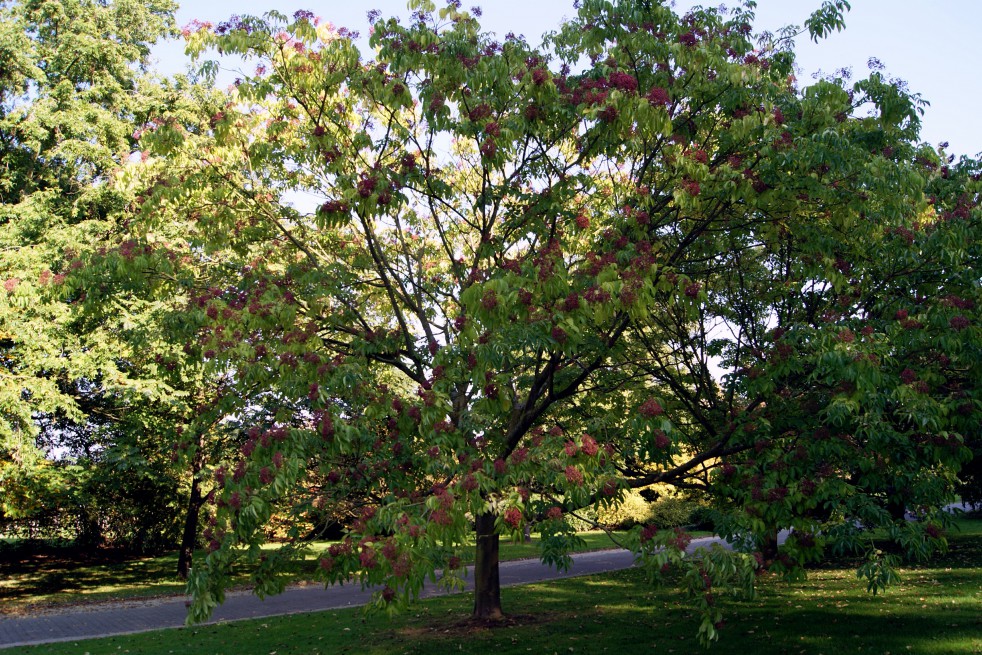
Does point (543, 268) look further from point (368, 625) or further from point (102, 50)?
point (102, 50)

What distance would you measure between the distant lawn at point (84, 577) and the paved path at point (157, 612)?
0.71 metres

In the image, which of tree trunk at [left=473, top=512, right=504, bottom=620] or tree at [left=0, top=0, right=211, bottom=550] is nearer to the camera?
tree trunk at [left=473, top=512, right=504, bottom=620]

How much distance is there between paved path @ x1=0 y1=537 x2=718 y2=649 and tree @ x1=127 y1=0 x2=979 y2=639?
7.11 m

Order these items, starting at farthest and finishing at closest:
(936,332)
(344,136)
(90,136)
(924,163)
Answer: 1. (90,136)
2. (924,163)
3. (344,136)
4. (936,332)

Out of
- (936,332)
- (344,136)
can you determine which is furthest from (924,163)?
(344,136)

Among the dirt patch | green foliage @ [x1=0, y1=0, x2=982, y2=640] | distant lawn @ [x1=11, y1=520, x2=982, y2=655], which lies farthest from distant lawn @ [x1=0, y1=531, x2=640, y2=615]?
green foliage @ [x1=0, y1=0, x2=982, y2=640]

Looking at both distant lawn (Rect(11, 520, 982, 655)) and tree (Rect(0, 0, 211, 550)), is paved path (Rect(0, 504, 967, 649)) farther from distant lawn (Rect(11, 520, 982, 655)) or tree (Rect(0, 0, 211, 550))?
tree (Rect(0, 0, 211, 550))

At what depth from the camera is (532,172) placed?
8.67 meters

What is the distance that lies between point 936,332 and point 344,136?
21.6 feet

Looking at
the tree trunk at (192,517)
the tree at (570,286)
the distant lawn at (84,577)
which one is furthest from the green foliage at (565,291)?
the tree trunk at (192,517)

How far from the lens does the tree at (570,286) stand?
5.88 m

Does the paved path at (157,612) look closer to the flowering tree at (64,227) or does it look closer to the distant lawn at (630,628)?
the distant lawn at (630,628)

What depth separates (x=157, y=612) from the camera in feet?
48.2

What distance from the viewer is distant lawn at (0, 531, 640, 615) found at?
56.4 feet
